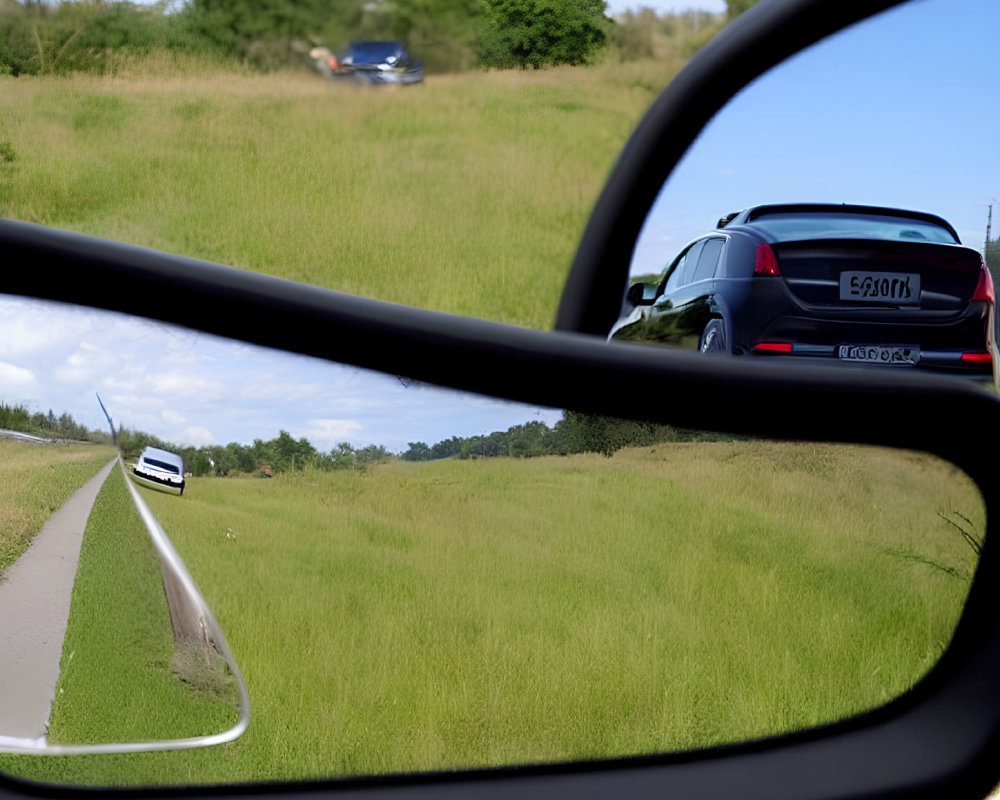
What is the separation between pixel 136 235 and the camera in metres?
4.69

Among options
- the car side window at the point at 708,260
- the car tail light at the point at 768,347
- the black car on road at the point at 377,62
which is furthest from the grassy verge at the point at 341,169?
the car tail light at the point at 768,347

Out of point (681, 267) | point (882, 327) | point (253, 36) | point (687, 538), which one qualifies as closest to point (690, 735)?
point (687, 538)

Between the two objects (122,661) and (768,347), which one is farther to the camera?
(768,347)

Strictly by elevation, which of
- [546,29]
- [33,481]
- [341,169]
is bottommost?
[33,481]

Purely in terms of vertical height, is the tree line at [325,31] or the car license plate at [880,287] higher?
the tree line at [325,31]

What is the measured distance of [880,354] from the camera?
1.49 meters

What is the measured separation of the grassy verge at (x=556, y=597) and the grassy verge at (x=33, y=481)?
59 millimetres

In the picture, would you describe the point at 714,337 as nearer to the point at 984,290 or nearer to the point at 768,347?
the point at 768,347

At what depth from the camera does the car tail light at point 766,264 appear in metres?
1.67

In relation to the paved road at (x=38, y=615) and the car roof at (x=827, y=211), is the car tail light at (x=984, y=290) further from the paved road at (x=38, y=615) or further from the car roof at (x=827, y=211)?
the paved road at (x=38, y=615)

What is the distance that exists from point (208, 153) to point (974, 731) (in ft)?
18.6

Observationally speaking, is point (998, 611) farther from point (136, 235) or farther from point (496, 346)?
point (136, 235)

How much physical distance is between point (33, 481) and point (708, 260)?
148 cm

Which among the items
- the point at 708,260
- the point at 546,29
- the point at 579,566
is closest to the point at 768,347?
the point at 708,260
